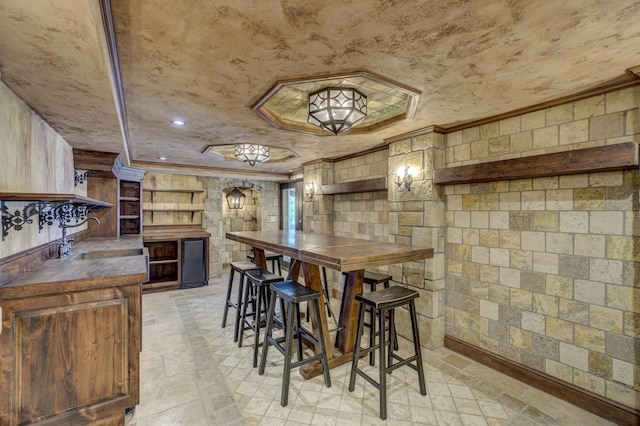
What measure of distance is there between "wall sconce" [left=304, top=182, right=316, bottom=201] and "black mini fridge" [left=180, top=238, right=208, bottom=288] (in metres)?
2.18

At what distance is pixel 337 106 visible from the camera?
224cm

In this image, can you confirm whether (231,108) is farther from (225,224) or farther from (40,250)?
(225,224)

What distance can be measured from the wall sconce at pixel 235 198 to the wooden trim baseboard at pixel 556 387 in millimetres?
5808

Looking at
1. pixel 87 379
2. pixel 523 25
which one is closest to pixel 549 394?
pixel 523 25

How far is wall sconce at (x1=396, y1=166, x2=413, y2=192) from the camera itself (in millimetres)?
3207

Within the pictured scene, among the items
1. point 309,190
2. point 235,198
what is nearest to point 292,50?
point 309,190

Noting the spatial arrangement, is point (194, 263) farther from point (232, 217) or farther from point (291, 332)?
point (291, 332)

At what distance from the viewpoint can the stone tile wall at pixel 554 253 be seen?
2002 millimetres

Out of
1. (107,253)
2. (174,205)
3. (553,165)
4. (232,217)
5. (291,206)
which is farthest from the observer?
(232,217)

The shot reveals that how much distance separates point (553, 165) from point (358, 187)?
2217 mm

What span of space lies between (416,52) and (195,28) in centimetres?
117

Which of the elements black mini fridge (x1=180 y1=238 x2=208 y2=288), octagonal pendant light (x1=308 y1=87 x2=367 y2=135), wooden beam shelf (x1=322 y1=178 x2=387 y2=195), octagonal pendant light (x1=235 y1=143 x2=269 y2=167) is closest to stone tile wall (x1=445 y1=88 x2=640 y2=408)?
wooden beam shelf (x1=322 y1=178 x2=387 y2=195)

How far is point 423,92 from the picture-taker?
2.13 m

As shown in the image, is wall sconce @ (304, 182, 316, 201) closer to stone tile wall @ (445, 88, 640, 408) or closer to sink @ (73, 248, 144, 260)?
stone tile wall @ (445, 88, 640, 408)
